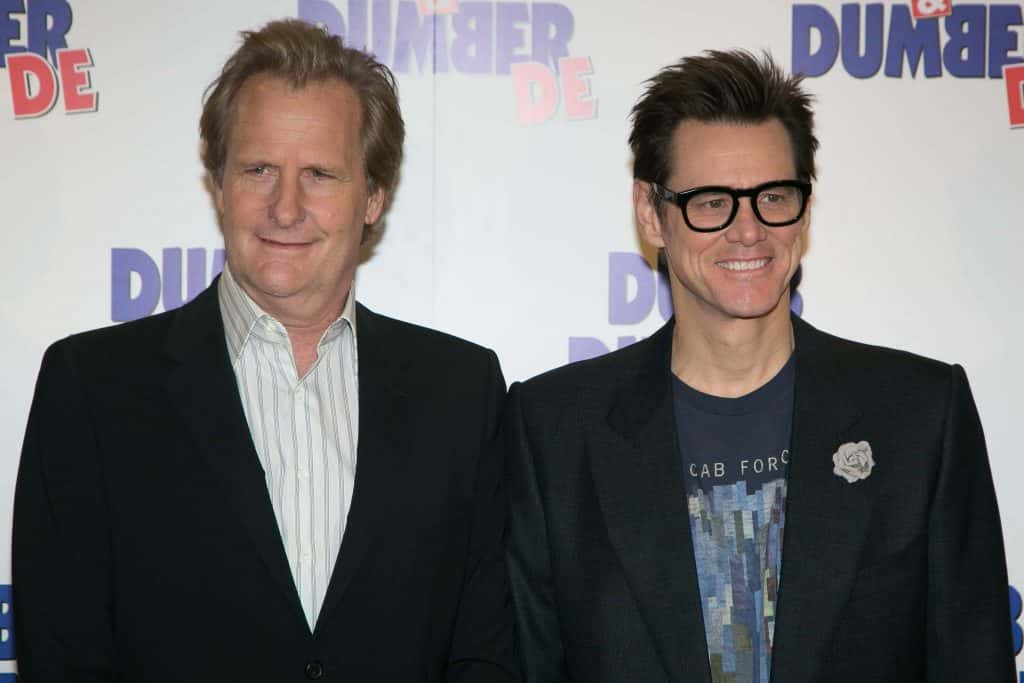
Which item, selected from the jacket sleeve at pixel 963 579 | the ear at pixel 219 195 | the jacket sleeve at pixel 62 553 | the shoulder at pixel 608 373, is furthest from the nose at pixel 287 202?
the jacket sleeve at pixel 963 579

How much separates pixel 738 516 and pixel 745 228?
547mm

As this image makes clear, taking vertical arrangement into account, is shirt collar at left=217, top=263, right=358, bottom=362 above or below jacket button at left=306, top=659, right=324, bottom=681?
above

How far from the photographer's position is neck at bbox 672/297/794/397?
2.33 m

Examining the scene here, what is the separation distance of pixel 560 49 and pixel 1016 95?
122cm

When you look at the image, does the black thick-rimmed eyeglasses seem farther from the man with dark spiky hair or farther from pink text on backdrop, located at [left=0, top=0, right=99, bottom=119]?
pink text on backdrop, located at [left=0, top=0, right=99, bottom=119]

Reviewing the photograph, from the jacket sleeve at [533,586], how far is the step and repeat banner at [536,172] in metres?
0.80

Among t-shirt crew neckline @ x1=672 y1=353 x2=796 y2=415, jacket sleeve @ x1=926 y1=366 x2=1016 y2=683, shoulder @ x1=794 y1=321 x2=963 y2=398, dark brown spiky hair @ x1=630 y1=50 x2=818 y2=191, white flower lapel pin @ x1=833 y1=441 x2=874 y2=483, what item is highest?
dark brown spiky hair @ x1=630 y1=50 x2=818 y2=191

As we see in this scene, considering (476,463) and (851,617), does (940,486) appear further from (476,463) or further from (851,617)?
(476,463)

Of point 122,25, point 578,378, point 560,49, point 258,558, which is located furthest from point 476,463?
point 122,25

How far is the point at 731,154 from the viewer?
7.61 feet

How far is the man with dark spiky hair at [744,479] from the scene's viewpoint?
217 cm

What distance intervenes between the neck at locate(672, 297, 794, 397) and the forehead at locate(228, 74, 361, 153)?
0.80 metres

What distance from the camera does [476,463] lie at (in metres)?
2.41

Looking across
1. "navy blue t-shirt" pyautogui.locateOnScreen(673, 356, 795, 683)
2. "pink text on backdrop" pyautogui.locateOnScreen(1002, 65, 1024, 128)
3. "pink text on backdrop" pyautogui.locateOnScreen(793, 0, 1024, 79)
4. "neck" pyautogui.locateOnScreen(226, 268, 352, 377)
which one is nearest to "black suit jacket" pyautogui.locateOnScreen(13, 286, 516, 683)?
"neck" pyautogui.locateOnScreen(226, 268, 352, 377)
